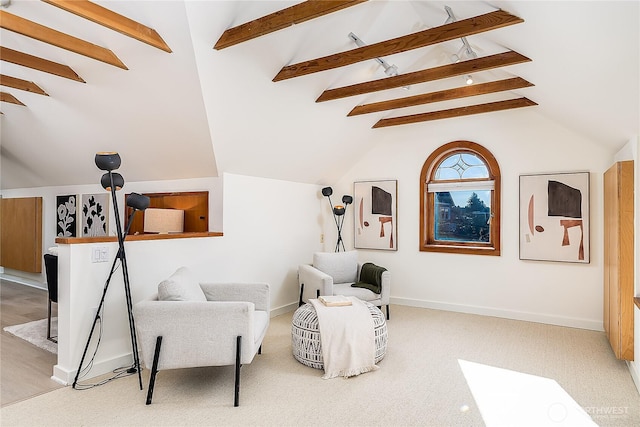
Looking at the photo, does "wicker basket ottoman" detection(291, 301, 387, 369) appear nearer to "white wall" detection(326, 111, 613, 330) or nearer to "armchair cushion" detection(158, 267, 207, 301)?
"armchair cushion" detection(158, 267, 207, 301)

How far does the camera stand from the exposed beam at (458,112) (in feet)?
14.0

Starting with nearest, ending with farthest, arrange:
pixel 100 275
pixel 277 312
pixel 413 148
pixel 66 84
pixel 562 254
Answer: pixel 100 275 → pixel 66 84 → pixel 562 254 → pixel 277 312 → pixel 413 148

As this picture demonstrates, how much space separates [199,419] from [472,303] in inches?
147

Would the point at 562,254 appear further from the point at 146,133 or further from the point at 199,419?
the point at 146,133

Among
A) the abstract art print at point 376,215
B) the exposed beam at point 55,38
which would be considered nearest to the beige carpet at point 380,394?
the abstract art print at point 376,215

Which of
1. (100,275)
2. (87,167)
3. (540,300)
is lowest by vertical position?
(540,300)

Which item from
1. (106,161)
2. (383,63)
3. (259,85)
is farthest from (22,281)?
(383,63)

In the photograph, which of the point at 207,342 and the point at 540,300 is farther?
the point at 540,300

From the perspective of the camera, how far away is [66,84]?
3.64m

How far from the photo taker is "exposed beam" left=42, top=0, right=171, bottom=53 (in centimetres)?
224

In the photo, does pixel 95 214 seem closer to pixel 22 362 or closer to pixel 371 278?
pixel 22 362

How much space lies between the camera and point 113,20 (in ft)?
8.15

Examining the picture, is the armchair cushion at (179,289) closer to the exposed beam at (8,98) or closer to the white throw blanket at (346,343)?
the white throw blanket at (346,343)

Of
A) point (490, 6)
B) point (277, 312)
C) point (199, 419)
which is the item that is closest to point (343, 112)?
point (490, 6)
